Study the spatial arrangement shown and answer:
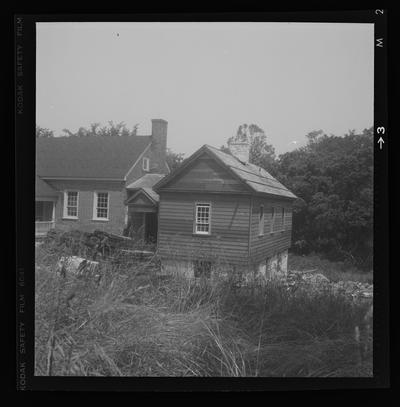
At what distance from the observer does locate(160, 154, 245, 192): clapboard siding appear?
3.84 metres

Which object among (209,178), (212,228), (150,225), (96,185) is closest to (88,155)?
(96,185)

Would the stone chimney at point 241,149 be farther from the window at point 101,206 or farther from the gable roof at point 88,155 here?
the window at point 101,206

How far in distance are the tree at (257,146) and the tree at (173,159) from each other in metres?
0.37

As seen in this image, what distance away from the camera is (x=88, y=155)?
392 centimetres

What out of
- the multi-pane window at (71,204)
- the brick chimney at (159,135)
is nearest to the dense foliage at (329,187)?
the brick chimney at (159,135)

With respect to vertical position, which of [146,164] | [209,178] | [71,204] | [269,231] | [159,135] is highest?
[159,135]

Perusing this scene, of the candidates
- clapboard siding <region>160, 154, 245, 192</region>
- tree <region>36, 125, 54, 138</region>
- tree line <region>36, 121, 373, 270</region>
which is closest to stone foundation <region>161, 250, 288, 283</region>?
tree line <region>36, 121, 373, 270</region>

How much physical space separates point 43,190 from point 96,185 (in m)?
0.46

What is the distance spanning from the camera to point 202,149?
380 centimetres

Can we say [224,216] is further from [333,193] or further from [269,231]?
[333,193]

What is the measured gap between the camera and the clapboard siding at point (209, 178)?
12.6ft

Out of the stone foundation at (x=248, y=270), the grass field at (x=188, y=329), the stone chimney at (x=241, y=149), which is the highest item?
the stone chimney at (x=241, y=149)
